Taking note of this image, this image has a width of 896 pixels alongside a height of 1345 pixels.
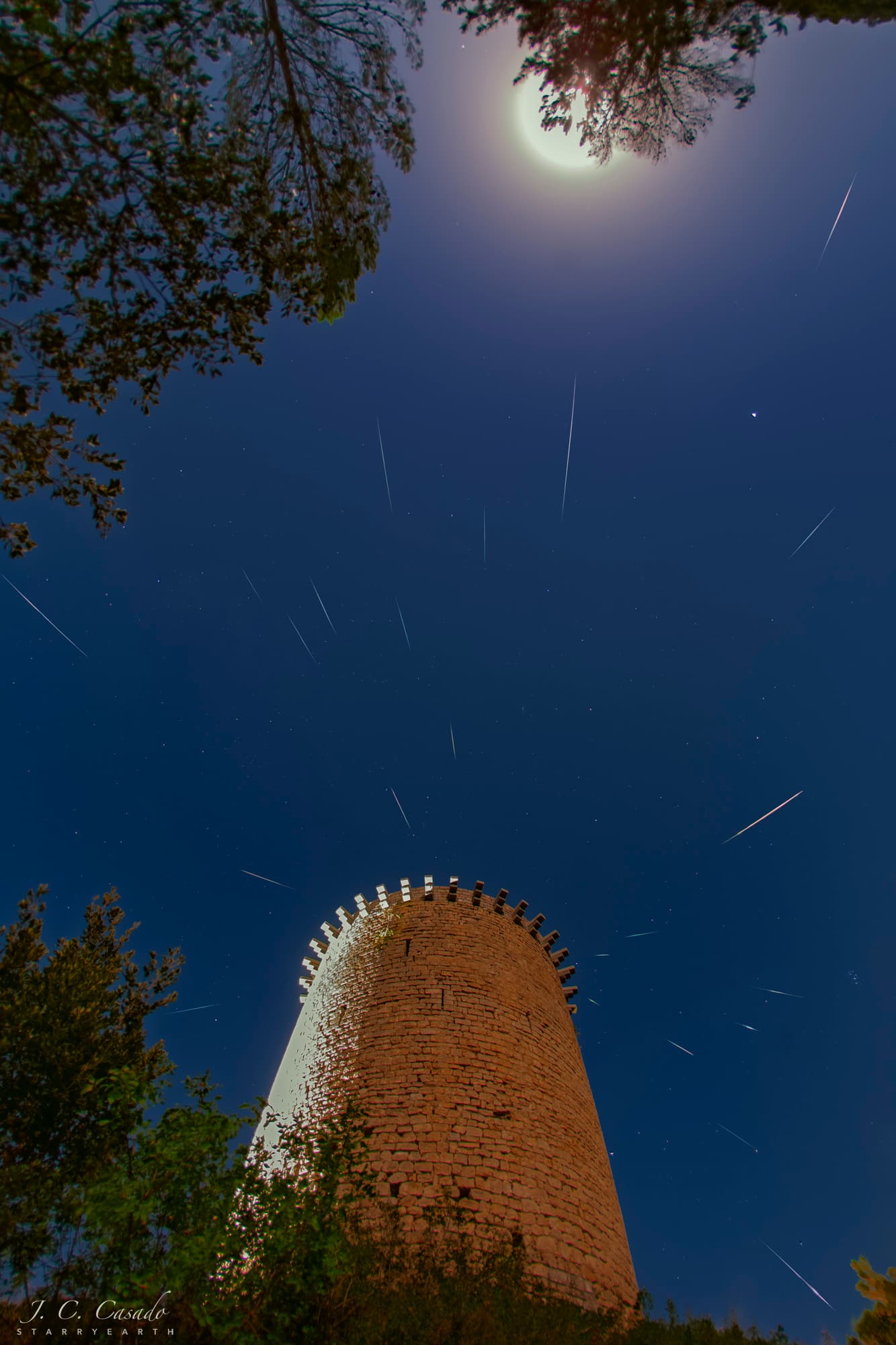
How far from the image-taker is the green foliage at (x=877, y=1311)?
4773 mm

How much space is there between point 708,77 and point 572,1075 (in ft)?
50.5

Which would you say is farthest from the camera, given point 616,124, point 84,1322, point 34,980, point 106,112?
point 34,980

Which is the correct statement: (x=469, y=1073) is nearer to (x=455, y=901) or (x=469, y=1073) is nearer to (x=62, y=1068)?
(x=455, y=901)

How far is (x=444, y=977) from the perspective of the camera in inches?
394

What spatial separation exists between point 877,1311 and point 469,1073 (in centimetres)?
494

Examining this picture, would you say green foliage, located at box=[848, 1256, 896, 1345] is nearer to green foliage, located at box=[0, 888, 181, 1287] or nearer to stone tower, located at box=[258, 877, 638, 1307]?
stone tower, located at box=[258, 877, 638, 1307]

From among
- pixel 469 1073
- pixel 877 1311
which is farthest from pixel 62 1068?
pixel 877 1311

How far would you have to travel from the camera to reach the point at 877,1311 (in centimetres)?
493

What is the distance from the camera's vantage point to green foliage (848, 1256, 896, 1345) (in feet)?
15.7

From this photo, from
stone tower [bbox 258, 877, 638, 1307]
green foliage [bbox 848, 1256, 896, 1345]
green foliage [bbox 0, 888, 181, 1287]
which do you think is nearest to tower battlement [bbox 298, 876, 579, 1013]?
stone tower [bbox 258, 877, 638, 1307]

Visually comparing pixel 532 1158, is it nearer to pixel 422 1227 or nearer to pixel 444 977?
pixel 422 1227

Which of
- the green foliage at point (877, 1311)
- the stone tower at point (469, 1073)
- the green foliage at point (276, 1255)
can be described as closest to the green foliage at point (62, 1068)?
the green foliage at point (276, 1255)

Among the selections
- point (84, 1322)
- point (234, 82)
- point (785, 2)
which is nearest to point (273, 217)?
point (234, 82)

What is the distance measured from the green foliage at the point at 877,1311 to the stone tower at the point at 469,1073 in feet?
9.99
